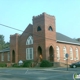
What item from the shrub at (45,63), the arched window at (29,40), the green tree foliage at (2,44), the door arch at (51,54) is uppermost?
the green tree foliage at (2,44)

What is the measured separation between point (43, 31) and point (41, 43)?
254cm

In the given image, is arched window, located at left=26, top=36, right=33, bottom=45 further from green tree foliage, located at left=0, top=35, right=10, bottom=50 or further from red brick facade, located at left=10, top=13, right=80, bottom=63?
green tree foliage, located at left=0, top=35, right=10, bottom=50

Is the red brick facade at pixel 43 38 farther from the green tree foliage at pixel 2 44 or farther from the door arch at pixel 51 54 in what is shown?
the green tree foliage at pixel 2 44

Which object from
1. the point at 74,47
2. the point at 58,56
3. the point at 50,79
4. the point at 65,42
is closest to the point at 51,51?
the point at 58,56

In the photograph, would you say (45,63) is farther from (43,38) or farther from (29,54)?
(29,54)

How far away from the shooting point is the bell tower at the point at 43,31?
39531 millimetres

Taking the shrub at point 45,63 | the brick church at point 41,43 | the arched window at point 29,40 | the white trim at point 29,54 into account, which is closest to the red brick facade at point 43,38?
the brick church at point 41,43

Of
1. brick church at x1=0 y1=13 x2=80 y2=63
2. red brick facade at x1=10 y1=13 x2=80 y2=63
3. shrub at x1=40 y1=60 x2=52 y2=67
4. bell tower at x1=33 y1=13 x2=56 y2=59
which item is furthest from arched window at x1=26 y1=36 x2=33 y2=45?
shrub at x1=40 y1=60 x2=52 y2=67

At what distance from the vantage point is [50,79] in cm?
1745

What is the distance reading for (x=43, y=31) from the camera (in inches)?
1559

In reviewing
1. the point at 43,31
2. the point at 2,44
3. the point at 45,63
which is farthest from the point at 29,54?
the point at 2,44

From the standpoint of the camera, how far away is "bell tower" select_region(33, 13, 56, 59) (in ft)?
130

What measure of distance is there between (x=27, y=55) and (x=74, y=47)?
1226cm

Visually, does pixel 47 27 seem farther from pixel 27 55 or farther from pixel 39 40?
pixel 27 55
